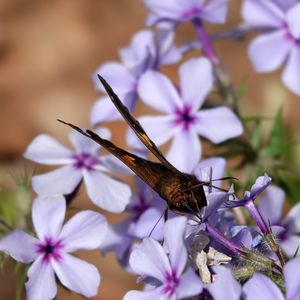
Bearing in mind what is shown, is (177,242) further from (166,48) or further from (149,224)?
Answer: (166,48)

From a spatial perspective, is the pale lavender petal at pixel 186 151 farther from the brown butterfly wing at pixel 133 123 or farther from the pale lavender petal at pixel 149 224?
the brown butterfly wing at pixel 133 123

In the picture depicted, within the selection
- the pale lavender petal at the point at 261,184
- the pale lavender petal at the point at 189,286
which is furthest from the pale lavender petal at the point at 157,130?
the pale lavender petal at the point at 189,286

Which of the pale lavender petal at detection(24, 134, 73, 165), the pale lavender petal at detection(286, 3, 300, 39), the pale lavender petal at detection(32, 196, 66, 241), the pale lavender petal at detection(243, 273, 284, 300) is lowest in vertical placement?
the pale lavender petal at detection(243, 273, 284, 300)

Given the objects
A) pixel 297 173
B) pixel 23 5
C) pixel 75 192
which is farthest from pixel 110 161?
pixel 23 5

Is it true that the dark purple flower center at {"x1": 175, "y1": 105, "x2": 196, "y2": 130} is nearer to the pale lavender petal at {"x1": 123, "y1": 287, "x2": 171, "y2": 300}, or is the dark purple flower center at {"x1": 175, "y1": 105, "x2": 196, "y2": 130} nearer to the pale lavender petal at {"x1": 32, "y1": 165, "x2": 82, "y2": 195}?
the pale lavender petal at {"x1": 32, "y1": 165, "x2": 82, "y2": 195}

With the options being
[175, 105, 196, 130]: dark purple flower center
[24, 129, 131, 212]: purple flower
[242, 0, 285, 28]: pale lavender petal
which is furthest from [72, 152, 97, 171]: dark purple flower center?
[242, 0, 285, 28]: pale lavender petal
